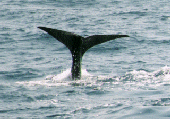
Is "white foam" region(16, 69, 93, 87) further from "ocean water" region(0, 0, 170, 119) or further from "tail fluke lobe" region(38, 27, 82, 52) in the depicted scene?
"tail fluke lobe" region(38, 27, 82, 52)

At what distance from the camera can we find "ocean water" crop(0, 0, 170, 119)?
26.4 ft

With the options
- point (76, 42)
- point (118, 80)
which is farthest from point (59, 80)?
point (118, 80)

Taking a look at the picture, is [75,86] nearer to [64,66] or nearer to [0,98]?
[0,98]

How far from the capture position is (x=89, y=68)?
12648 mm

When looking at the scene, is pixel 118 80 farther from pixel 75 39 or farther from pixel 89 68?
pixel 89 68

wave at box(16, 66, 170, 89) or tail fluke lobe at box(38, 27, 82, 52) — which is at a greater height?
tail fluke lobe at box(38, 27, 82, 52)

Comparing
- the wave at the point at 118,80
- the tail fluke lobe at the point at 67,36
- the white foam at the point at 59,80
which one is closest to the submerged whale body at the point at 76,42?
the tail fluke lobe at the point at 67,36

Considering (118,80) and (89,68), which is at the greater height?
(89,68)

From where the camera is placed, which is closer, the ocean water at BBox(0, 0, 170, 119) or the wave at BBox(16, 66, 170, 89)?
the ocean water at BBox(0, 0, 170, 119)

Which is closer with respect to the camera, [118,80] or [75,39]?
[75,39]

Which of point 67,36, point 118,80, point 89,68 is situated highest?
point 67,36

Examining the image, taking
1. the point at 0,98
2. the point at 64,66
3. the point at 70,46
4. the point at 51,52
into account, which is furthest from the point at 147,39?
the point at 0,98

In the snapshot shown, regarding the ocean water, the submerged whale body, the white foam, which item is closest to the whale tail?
the submerged whale body

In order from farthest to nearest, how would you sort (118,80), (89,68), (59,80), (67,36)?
(89,68), (59,80), (118,80), (67,36)
